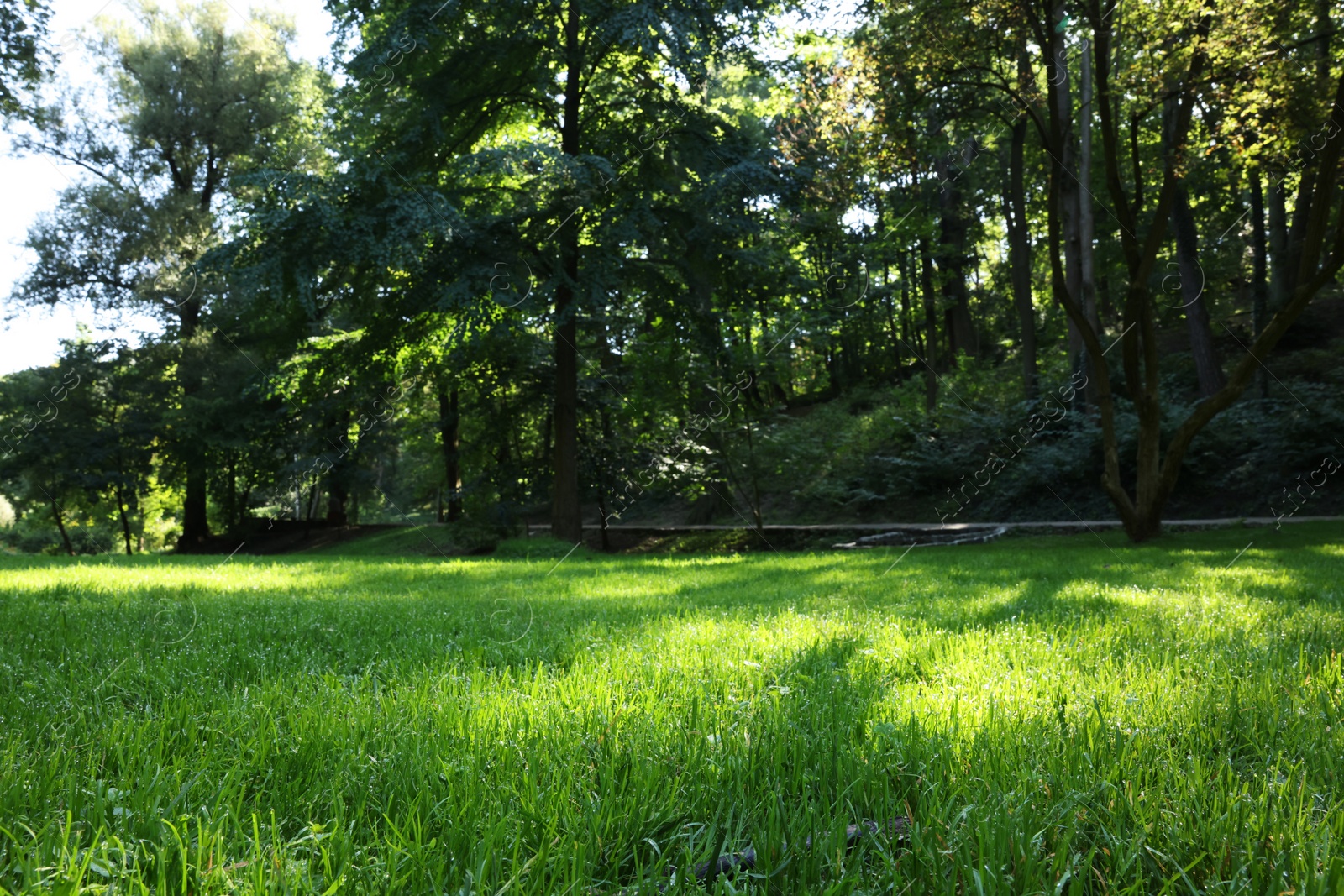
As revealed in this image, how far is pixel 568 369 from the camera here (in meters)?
16.2

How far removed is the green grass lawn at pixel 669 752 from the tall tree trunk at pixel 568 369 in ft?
38.3

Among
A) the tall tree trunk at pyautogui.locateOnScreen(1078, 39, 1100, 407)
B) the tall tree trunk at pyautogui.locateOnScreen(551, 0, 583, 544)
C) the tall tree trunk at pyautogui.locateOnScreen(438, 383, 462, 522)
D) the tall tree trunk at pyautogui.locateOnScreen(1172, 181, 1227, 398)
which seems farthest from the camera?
the tall tree trunk at pyautogui.locateOnScreen(438, 383, 462, 522)

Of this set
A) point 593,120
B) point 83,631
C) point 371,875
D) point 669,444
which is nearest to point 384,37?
point 593,120

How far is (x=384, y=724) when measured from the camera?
2.45 meters

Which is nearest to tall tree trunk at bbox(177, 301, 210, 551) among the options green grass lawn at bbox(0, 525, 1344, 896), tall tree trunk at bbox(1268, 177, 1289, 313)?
green grass lawn at bbox(0, 525, 1344, 896)

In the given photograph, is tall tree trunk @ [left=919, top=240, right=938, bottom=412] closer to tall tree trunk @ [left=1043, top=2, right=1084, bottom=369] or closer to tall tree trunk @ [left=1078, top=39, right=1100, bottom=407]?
tall tree trunk @ [left=1043, top=2, right=1084, bottom=369]

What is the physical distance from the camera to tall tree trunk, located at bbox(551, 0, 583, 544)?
1527 cm

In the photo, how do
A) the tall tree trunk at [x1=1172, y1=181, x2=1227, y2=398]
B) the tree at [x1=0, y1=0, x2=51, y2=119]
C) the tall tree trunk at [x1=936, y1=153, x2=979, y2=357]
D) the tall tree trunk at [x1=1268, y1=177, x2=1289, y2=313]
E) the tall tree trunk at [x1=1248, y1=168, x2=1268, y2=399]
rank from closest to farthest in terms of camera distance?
the tree at [x1=0, y1=0, x2=51, y2=119], the tall tree trunk at [x1=1268, y1=177, x2=1289, y2=313], the tall tree trunk at [x1=1248, y1=168, x2=1268, y2=399], the tall tree trunk at [x1=1172, y1=181, x2=1227, y2=398], the tall tree trunk at [x1=936, y1=153, x2=979, y2=357]

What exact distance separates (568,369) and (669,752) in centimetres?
1440

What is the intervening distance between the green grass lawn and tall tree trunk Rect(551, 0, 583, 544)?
11663 millimetres

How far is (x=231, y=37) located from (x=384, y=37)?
18.5 metres

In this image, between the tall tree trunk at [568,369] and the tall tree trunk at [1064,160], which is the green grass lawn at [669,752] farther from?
the tall tree trunk at [568,369]


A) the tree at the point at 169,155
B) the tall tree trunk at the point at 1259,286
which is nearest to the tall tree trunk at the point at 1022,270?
the tall tree trunk at the point at 1259,286

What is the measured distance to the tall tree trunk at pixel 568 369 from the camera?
601 inches
